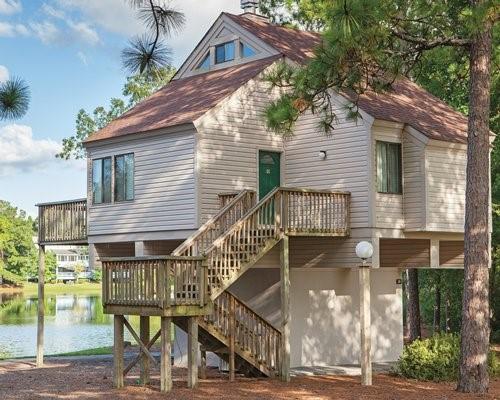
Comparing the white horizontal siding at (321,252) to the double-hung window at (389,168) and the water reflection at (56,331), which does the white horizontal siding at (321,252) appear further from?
the water reflection at (56,331)

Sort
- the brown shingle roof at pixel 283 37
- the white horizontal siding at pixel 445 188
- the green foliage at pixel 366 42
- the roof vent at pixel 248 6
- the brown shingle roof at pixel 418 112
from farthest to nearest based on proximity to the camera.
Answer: the roof vent at pixel 248 6
the brown shingle roof at pixel 283 37
the brown shingle roof at pixel 418 112
the white horizontal siding at pixel 445 188
the green foliage at pixel 366 42

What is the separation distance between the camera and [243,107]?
890 inches

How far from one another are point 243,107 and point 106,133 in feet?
13.2

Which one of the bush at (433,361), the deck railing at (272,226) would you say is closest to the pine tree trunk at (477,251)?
the bush at (433,361)

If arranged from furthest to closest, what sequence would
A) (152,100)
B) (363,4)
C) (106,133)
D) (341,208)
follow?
(152,100), (106,133), (341,208), (363,4)

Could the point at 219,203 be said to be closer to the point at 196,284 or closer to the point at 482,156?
the point at 196,284

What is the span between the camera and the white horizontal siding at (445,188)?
21.8 meters

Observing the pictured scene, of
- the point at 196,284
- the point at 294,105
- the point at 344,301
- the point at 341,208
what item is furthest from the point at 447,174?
the point at 196,284

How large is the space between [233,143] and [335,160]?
255cm

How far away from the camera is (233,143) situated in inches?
877

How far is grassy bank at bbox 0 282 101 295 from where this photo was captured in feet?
356

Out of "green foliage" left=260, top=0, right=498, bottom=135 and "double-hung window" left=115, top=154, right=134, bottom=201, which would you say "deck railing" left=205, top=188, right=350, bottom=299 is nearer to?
"green foliage" left=260, top=0, right=498, bottom=135

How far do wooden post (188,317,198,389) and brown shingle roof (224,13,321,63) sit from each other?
8.73 metres

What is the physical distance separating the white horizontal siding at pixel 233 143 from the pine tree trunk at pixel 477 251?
6269mm
